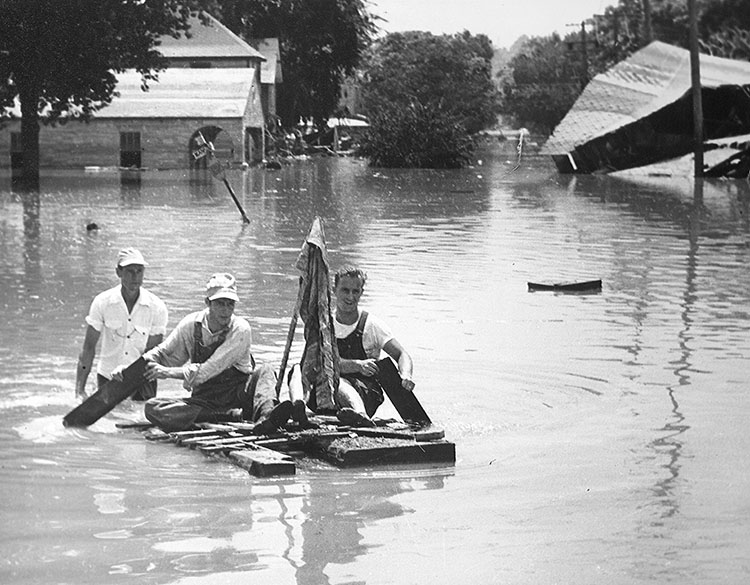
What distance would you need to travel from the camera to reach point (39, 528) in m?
7.99

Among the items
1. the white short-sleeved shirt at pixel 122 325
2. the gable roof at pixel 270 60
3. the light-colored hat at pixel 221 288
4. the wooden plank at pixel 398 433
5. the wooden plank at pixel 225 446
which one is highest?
the gable roof at pixel 270 60

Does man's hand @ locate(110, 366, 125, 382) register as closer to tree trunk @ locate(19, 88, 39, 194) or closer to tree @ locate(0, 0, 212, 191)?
tree @ locate(0, 0, 212, 191)

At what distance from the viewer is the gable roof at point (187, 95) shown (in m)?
67.6

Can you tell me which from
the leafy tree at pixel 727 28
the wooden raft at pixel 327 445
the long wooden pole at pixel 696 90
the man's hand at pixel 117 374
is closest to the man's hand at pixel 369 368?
the wooden raft at pixel 327 445

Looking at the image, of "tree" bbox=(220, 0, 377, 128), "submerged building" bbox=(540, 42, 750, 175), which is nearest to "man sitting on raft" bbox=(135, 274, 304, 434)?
"submerged building" bbox=(540, 42, 750, 175)

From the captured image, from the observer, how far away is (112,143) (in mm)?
67562

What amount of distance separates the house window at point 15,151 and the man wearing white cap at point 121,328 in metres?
57.6

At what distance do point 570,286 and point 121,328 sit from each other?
30.6ft

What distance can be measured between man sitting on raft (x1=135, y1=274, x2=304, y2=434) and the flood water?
0.37 metres

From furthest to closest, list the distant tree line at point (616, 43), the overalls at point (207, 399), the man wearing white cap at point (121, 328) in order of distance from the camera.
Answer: the distant tree line at point (616, 43)
the man wearing white cap at point (121, 328)
the overalls at point (207, 399)

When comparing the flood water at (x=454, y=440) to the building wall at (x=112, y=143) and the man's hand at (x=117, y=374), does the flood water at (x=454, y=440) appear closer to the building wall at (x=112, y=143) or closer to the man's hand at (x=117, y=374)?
the man's hand at (x=117, y=374)

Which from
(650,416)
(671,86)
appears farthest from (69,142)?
(650,416)

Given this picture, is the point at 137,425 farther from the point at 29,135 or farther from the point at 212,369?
the point at 29,135

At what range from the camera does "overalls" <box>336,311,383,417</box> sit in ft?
34.1
